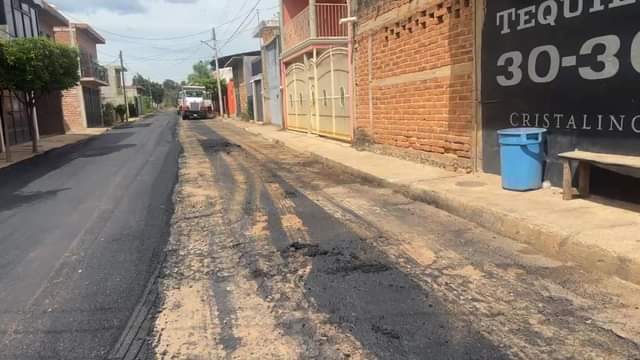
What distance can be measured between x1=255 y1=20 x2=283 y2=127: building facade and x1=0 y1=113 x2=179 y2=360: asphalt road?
65.0ft

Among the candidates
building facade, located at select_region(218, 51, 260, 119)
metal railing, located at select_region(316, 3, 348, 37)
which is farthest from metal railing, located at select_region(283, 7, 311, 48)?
building facade, located at select_region(218, 51, 260, 119)

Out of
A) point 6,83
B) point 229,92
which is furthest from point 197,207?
point 229,92

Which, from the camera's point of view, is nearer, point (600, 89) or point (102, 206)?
point (600, 89)

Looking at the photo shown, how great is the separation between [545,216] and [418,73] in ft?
20.4

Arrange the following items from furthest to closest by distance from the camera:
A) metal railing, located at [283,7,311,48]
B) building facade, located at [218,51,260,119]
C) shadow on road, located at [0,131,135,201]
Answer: building facade, located at [218,51,260,119], metal railing, located at [283,7,311,48], shadow on road, located at [0,131,135,201]

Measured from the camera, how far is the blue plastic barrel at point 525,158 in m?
8.02

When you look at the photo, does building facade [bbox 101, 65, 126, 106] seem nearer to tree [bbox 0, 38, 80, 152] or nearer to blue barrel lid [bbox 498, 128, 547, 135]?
tree [bbox 0, 38, 80, 152]

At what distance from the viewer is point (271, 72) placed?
3428 cm

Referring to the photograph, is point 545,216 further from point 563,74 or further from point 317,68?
point 317,68

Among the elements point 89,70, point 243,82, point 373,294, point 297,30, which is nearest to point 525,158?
point 373,294

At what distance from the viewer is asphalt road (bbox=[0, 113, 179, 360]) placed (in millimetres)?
4141

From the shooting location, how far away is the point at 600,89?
706cm

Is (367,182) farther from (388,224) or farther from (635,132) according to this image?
(635,132)

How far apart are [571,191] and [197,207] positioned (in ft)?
17.4
